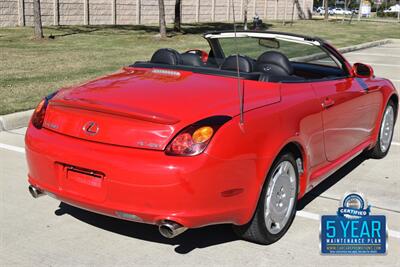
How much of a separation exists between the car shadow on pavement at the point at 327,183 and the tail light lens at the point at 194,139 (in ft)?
5.47

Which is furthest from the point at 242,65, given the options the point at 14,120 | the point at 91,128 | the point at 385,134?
the point at 14,120

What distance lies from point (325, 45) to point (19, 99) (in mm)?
5027

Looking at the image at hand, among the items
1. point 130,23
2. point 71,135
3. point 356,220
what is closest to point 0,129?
point 71,135

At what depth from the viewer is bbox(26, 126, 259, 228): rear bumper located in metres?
3.08

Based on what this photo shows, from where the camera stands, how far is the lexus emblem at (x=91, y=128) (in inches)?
132

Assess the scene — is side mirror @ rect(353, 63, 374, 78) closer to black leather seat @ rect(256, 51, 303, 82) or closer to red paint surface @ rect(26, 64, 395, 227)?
black leather seat @ rect(256, 51, 303, 82)

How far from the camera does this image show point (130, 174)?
3.12 m

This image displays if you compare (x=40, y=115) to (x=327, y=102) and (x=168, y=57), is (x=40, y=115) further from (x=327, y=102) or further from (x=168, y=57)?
(x=327, y=102)

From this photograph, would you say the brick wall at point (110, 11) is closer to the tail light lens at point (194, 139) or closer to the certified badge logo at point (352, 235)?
the tail light lens at point (194, 139)

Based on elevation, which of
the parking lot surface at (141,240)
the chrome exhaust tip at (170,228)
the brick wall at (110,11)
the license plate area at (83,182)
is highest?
the brick wall at (110,11)

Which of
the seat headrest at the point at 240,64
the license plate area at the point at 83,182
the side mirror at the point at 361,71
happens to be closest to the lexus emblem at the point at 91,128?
the license plate area at the point at 83,182

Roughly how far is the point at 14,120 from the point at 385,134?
463 cm

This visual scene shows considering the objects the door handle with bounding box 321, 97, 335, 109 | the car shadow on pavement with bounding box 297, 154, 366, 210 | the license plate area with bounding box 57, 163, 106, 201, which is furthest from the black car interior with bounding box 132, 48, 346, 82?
the license plate area with bounding box 57, 163, 106, 201

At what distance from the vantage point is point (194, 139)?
124 inches
